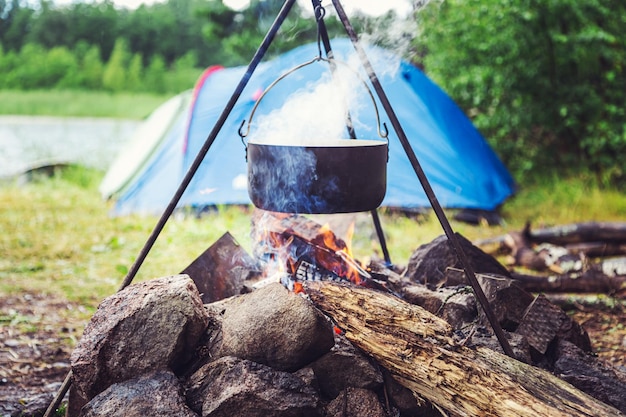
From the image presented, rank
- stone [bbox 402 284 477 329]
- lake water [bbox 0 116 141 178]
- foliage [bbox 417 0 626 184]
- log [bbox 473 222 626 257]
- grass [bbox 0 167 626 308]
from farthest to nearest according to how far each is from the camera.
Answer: lake water [bbox 0 116 141 178], foliage [bbox 417 0 626 184], log [bbox 473 222 626 257], grass [bbox 0 167 626 308], stone [bbox 402 284 477 329]

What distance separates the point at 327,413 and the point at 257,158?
43.2 inches

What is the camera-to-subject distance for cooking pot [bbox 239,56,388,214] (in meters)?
2.70

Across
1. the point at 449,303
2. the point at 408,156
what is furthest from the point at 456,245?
the point at 449,303

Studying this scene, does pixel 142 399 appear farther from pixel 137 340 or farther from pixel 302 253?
pixel 302 253

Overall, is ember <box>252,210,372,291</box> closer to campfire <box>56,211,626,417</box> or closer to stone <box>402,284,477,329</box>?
campfire <box>56,211,626,417</box>

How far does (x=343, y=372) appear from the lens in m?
2.57

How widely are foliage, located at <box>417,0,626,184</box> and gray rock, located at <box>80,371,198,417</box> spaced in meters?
6.04

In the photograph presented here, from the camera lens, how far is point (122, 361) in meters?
2.54

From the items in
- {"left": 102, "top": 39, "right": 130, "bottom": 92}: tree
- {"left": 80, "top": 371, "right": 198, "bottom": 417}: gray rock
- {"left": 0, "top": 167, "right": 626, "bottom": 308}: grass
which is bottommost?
{"left": 0, "top": 167, "right": 626, "bottom": 308}: grass

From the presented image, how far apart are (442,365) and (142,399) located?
1086 millimetres

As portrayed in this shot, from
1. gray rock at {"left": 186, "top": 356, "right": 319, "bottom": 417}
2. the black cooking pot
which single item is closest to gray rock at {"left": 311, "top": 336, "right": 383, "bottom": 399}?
gray rock at {"left": 186, "top": 356, "right": 319, "bottom": 417}

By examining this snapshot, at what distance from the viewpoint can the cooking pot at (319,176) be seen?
270 cm

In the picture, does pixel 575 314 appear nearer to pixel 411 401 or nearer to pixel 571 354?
pixel 571 354

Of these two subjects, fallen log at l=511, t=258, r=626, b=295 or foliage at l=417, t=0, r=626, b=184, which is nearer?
fallen log at l=511, t=258, r=626, b=295
